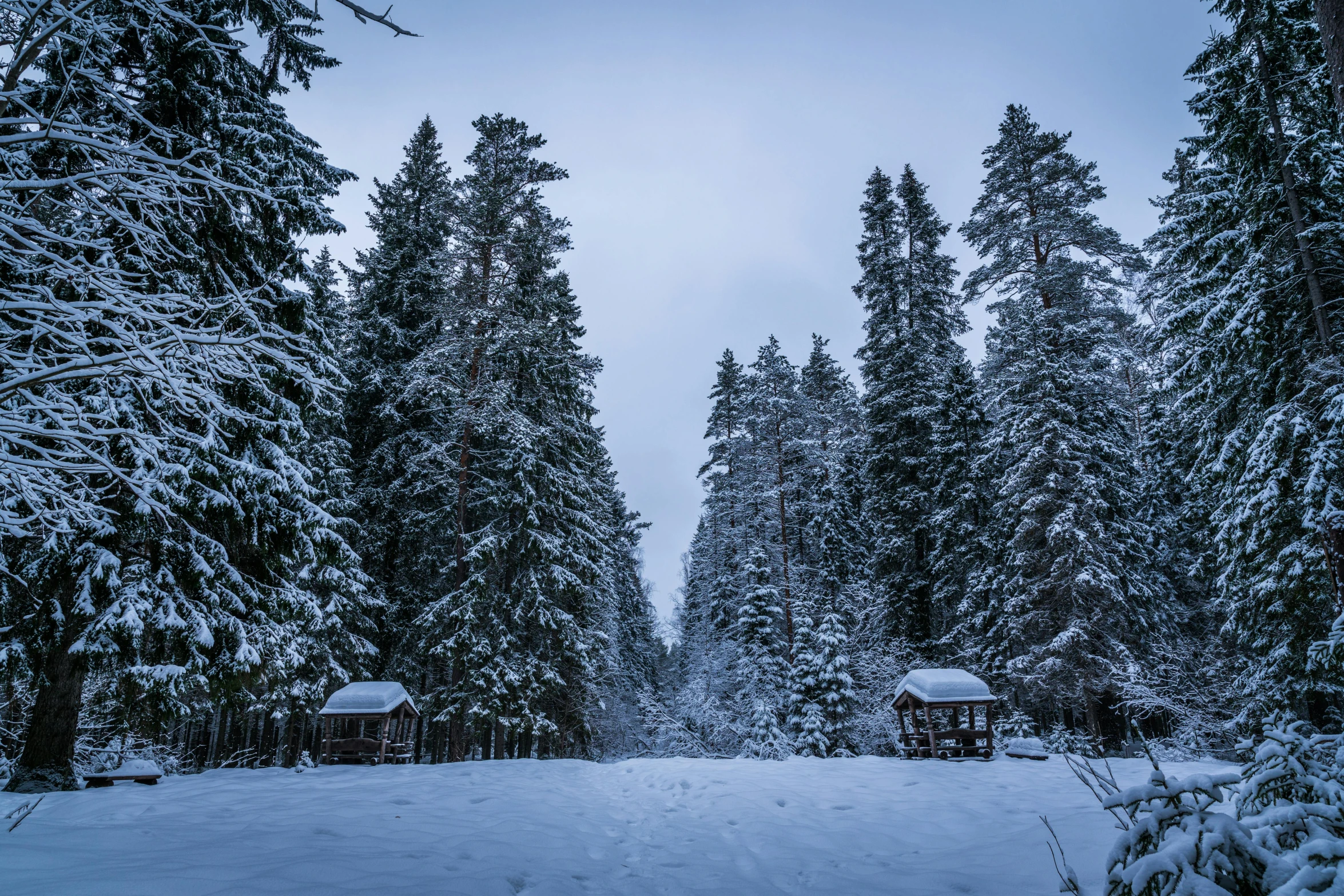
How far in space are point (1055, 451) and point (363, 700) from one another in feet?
57.1

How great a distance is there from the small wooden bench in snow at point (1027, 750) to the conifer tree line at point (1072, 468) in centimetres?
347

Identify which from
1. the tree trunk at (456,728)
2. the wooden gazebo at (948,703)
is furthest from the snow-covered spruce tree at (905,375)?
the tree trunk at (456,728)

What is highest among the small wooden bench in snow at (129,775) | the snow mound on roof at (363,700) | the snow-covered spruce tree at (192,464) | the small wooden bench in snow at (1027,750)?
the snow-covered spruce tree at (192,464)

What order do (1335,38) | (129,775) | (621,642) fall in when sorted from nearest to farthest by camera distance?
(1335,38)
(129,775)
(621,642)

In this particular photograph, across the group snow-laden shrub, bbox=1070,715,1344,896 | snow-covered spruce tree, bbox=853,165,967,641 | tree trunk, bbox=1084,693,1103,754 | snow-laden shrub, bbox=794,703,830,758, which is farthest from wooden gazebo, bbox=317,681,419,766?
tree trunk, bbox=1084,693,1103,754

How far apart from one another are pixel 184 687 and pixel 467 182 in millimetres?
14189

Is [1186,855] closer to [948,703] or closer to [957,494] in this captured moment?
[948,703]

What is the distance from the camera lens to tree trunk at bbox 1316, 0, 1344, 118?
548 cm

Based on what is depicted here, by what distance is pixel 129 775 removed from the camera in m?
7.90

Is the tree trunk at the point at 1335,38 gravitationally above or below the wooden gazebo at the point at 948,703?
above

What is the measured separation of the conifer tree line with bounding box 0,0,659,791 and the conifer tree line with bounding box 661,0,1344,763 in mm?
6146

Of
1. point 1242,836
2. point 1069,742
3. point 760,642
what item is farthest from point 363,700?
point 1069,742

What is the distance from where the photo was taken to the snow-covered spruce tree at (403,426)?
55.3 feet

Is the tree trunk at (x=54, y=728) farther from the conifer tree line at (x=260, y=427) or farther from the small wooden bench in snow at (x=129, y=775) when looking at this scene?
the small wooden bench in snow at (x=129, y=775)
